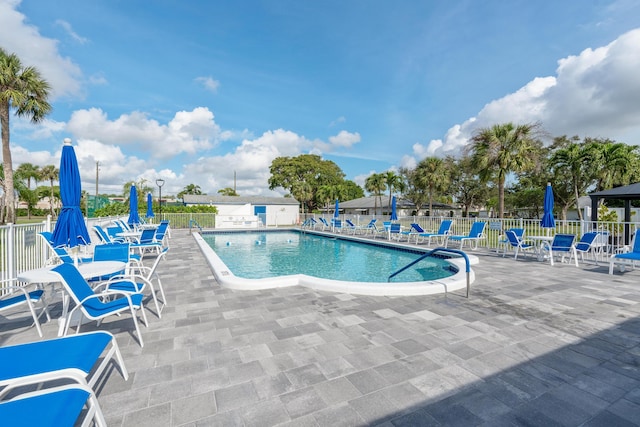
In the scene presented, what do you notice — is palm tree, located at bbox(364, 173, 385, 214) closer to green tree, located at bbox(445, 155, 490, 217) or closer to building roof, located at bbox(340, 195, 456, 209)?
building roof, located at bbox(340, 195, 456, 209)

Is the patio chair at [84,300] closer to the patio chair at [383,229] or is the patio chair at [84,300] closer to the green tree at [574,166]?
the patio chair at [383,229]

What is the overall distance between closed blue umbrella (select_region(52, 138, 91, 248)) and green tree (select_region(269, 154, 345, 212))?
3914 centimetres

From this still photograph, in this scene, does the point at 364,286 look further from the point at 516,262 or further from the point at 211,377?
the point at 516,262

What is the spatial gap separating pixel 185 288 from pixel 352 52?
48.9 feet

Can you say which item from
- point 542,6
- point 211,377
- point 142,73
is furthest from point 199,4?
point 211,377

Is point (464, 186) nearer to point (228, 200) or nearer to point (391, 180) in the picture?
point (391, 180)

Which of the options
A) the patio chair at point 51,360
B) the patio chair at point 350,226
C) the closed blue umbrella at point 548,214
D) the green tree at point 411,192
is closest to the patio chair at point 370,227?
the patio chair at point 350,226

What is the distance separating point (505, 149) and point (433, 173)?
16312 millimetres

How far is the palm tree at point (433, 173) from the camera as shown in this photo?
107ft

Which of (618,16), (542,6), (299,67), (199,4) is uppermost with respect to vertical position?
(299,67)

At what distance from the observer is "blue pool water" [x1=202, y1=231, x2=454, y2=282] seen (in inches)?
327

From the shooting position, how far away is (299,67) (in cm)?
1875

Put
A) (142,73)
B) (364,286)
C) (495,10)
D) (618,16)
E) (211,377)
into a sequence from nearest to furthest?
(211,377)
(364,286)
(618,16)
(495,10)
(142,73)

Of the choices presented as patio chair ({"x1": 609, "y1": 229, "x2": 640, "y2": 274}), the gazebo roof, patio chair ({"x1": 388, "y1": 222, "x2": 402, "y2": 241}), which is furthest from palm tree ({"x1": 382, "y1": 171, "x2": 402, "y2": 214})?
patio chair ({"x1": 609, "y1": 229, "x2": 640, "y2": 274})
